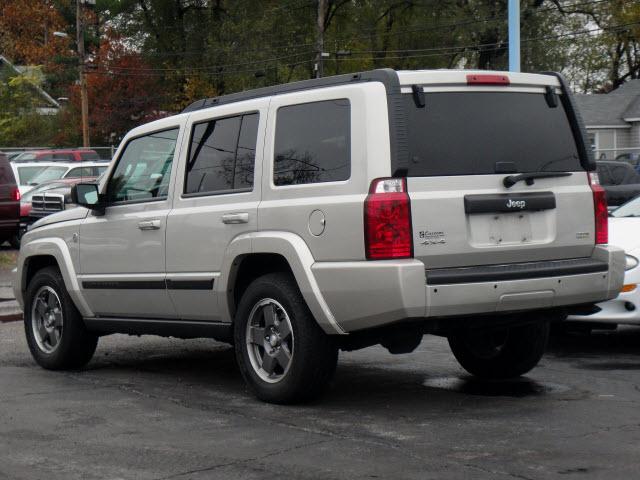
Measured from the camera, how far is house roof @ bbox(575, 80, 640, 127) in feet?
178

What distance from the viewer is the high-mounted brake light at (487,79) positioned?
22.6 feet

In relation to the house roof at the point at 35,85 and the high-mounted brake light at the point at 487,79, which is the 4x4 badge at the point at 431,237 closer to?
the high-mounted brake light at the point at 487,79

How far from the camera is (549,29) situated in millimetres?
52281

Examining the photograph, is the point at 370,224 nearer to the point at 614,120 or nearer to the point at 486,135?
the point at 486,135

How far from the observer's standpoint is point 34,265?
945 cm

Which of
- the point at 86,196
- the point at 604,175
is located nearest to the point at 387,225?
the point at 86,196

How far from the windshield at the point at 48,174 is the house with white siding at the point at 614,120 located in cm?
3255

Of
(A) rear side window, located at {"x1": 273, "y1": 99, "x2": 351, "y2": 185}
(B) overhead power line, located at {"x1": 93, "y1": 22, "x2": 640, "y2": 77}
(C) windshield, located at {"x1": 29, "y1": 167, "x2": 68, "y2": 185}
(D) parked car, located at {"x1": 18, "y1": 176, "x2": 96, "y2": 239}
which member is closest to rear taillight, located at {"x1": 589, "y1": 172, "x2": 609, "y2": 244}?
(A) rear side window, located at {"x1": 273, "y1": 99, "x2": 351, "y2": 185}

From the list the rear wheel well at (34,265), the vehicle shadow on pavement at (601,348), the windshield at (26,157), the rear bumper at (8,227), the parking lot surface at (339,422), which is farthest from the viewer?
the windshield at (26,157)

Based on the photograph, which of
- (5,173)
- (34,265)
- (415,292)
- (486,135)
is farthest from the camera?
(5,173)

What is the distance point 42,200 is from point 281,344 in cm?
1618

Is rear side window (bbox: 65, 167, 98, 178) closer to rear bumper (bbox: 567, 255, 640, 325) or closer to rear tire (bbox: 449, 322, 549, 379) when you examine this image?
rear bumper (bbox: 567, 255, 640, 325)

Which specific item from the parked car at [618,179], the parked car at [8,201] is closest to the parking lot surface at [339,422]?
the parked car at [8,201]


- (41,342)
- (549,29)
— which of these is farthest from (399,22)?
(41,342)
